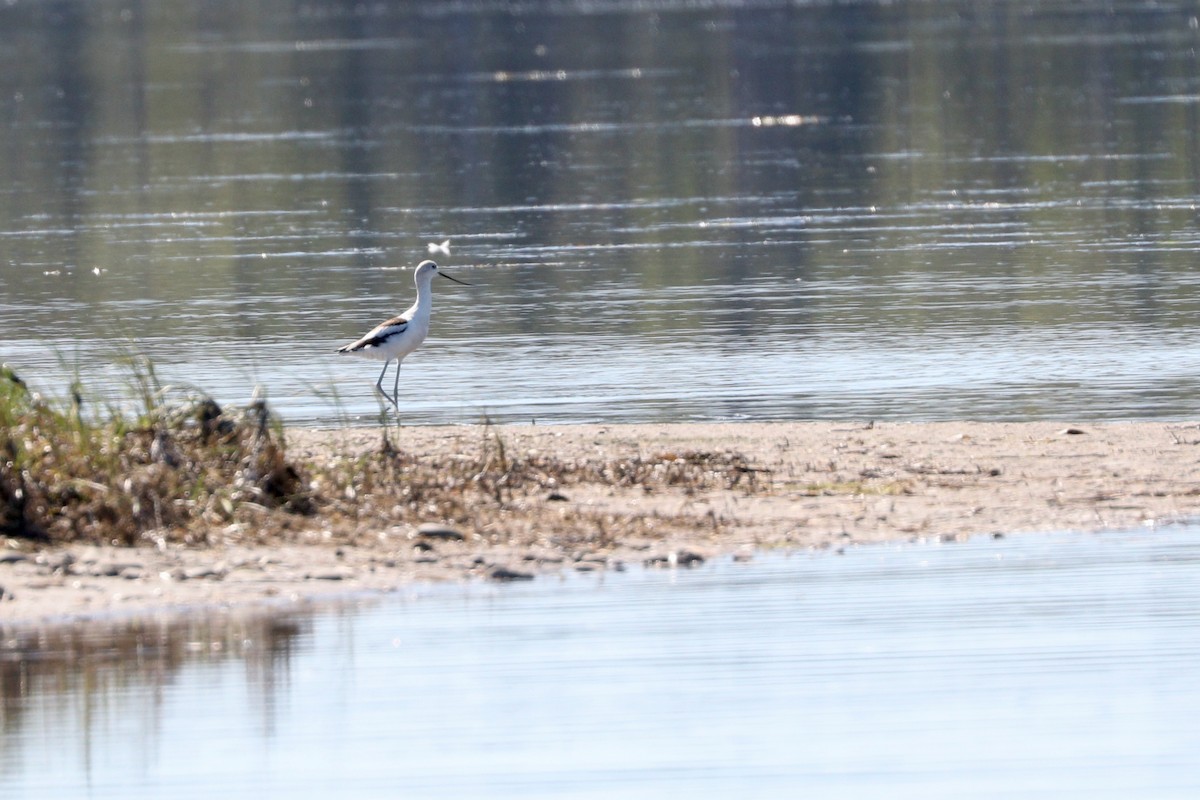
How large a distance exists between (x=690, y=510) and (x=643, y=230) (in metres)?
18.7

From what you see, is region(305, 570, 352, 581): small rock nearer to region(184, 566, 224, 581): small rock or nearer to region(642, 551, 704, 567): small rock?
region(184, 566, 224, 581): small rock

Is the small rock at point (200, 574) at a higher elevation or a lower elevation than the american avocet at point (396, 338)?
lower

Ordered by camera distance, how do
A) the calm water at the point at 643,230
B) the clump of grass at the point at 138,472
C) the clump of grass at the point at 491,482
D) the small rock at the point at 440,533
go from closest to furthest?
the clump of grass at the point at 138,472 < the small rock at the point at 440,533 < the clump of grass at the point at 491,482 < the calm water at the point at 643,230

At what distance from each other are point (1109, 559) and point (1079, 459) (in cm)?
271

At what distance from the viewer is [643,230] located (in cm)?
3106

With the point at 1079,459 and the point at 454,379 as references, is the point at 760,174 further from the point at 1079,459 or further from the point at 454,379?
the point at 1079,459

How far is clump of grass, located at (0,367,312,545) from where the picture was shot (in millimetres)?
11570

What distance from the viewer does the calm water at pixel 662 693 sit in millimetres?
8266

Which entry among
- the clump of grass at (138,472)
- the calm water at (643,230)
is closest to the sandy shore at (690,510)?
the clump of grass at (138,472)

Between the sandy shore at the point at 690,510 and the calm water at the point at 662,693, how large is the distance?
490 millimetres

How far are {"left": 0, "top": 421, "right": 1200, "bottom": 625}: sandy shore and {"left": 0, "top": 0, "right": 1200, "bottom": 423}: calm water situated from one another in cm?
159

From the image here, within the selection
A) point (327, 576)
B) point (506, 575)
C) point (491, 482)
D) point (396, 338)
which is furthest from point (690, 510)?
point (396, 338)

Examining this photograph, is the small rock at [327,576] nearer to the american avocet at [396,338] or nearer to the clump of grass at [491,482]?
the clump of grass at [491,482]

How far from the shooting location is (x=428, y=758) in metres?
8.48
